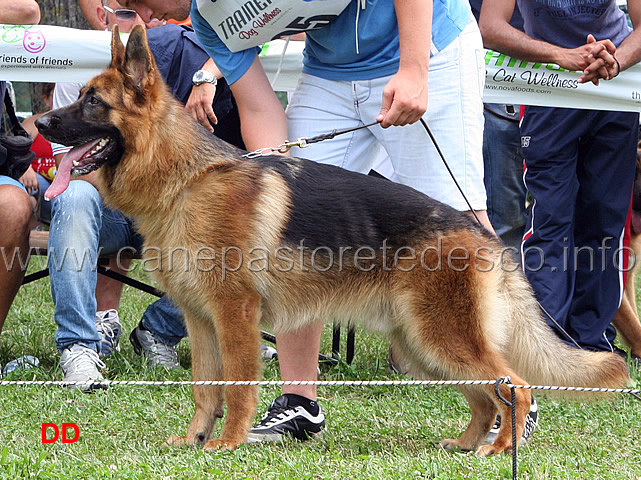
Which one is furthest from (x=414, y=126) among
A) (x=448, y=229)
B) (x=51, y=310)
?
(x=51, y=310)

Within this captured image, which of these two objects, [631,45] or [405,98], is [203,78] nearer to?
[405,98]

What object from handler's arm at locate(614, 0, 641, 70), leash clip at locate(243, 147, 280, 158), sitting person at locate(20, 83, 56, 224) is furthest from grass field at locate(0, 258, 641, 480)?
handler's arm at locate(614, 0, 641, 70)

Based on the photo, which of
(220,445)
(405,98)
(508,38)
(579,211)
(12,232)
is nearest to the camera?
(405,98)

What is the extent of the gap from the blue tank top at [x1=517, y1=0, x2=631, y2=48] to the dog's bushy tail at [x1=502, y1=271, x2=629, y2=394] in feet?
6.53

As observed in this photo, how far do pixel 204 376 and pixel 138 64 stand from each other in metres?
1.31

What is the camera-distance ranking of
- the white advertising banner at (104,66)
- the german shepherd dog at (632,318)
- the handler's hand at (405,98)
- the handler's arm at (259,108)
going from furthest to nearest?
the german shepherd dog at (632,318)
the white advertising banner at (104,66)
the handler's arm at (259,108)
the handler's hand at (405,98)

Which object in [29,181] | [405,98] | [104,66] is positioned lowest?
[29,181]

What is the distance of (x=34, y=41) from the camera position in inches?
193

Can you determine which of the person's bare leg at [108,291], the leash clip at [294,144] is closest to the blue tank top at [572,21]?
the leash clip at [294,144]

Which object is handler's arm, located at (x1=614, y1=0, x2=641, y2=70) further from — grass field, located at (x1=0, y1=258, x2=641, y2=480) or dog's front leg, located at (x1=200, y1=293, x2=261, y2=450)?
dog's front leg, located at (x1=200, y1=293, x2=261, y2=450)

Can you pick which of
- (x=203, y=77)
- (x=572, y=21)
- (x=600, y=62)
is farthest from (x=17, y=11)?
(x=600, y=62)

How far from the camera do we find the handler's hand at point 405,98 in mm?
2900

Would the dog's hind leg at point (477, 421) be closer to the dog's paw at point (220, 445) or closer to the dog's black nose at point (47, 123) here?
the dog's paw at point (220, 445)

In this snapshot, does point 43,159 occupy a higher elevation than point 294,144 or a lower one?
lower
